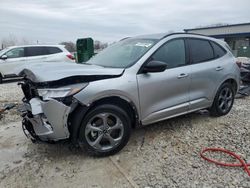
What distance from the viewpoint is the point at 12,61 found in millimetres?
12352

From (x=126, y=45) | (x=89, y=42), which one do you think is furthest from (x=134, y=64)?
(x=89, y=42)

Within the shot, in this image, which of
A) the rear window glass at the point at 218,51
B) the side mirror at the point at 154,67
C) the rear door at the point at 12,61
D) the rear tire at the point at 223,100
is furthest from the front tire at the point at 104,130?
the rear door at the point at 12,61

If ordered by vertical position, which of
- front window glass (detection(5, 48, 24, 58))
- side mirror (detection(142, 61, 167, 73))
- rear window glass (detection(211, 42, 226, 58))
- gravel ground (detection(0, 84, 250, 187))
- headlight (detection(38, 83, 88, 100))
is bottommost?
gravel ground (detection(0, 84, 250, 187))

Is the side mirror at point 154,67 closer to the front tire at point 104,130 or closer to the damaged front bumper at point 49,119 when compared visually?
the front tire at point 104,130

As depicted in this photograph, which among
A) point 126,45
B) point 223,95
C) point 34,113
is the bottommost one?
point 223,95

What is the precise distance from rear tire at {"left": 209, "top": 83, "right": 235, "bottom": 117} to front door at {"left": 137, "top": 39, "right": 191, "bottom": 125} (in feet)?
3.15

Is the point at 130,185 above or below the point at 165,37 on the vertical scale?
below

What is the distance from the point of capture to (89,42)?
10.7m

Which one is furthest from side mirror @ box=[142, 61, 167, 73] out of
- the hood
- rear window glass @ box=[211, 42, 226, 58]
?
rear window glass @ box=[211, 42, 226, 58]

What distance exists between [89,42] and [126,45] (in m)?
6.30

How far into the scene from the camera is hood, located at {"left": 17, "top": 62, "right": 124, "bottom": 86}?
330 centimetres

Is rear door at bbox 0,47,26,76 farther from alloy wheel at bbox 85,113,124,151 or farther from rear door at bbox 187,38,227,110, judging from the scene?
alloy wheel at bbox 85,113,124,151

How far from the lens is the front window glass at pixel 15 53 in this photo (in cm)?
1245

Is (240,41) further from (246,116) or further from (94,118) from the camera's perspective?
(94,118)
